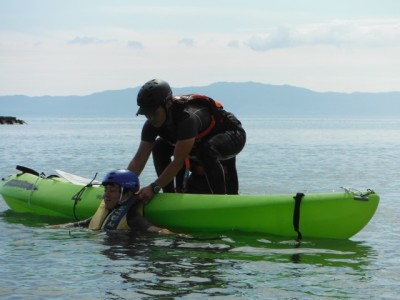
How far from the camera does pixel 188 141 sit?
9.98 metres

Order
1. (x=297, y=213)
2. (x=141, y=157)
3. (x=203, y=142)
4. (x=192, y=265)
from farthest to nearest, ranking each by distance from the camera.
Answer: (x=141, y=157) < (x=203, y=142) < (x=297, y=213) < (x=192, y=265)

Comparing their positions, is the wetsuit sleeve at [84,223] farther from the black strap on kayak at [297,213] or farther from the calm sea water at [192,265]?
the black strap on kayak at [297,213]

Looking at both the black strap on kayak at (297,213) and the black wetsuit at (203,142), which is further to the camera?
the black wetsuit at (203,142)

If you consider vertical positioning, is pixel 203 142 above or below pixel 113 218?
above

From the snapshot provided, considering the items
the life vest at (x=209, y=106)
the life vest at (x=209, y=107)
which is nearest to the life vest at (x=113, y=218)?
the life vest at (x=209, y=107)

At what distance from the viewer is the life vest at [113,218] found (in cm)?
1009

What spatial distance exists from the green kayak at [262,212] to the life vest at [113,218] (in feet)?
1.36

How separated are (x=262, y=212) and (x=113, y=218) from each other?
6.21ft

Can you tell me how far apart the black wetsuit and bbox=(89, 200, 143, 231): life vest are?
0.99 m

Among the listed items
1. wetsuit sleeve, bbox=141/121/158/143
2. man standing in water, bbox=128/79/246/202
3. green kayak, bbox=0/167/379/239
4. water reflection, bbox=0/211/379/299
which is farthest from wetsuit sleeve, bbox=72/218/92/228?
wetsuit sleeve, bbox=141/121/158/143

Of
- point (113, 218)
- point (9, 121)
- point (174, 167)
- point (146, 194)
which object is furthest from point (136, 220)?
point (9, 121)

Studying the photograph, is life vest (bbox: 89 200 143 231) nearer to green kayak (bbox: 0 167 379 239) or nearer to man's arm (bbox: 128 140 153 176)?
green kayak (bbox: 0 167 379 239)

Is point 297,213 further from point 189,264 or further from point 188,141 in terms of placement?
point 189,264

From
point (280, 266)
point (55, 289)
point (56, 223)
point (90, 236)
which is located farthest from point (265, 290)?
point (56, 223)
